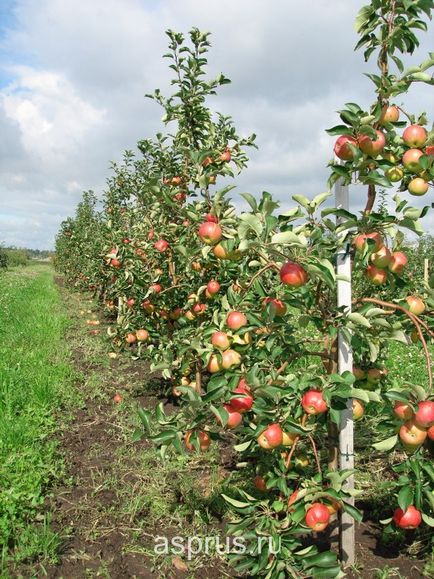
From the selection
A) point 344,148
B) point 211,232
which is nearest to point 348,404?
point 211,232

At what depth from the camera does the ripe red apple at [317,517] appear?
171 cm

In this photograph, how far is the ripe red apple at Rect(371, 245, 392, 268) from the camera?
1.83 m

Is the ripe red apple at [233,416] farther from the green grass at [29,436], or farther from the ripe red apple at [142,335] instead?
the ripe red apple at [142,335]

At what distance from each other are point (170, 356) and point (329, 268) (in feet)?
6.06

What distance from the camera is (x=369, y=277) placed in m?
1.93

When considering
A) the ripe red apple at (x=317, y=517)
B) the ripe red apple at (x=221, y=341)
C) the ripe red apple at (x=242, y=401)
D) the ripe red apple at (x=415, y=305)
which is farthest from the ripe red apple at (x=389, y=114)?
the ripe red apple at (x=317, y=517)

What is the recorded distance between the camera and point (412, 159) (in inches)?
69.8

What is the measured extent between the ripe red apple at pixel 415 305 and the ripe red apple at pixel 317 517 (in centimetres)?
82

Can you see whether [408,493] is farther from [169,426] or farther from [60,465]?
[60,465]

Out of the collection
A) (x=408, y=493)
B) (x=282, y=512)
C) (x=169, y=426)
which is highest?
(x=169, y=426)

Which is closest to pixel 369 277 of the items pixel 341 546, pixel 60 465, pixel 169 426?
pixel 169 426

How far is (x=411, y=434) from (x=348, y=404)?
34 cm

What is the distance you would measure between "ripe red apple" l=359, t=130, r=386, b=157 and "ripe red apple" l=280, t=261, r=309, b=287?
49 centimetres

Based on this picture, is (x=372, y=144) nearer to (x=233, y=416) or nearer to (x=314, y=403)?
(x=314, y=403)
